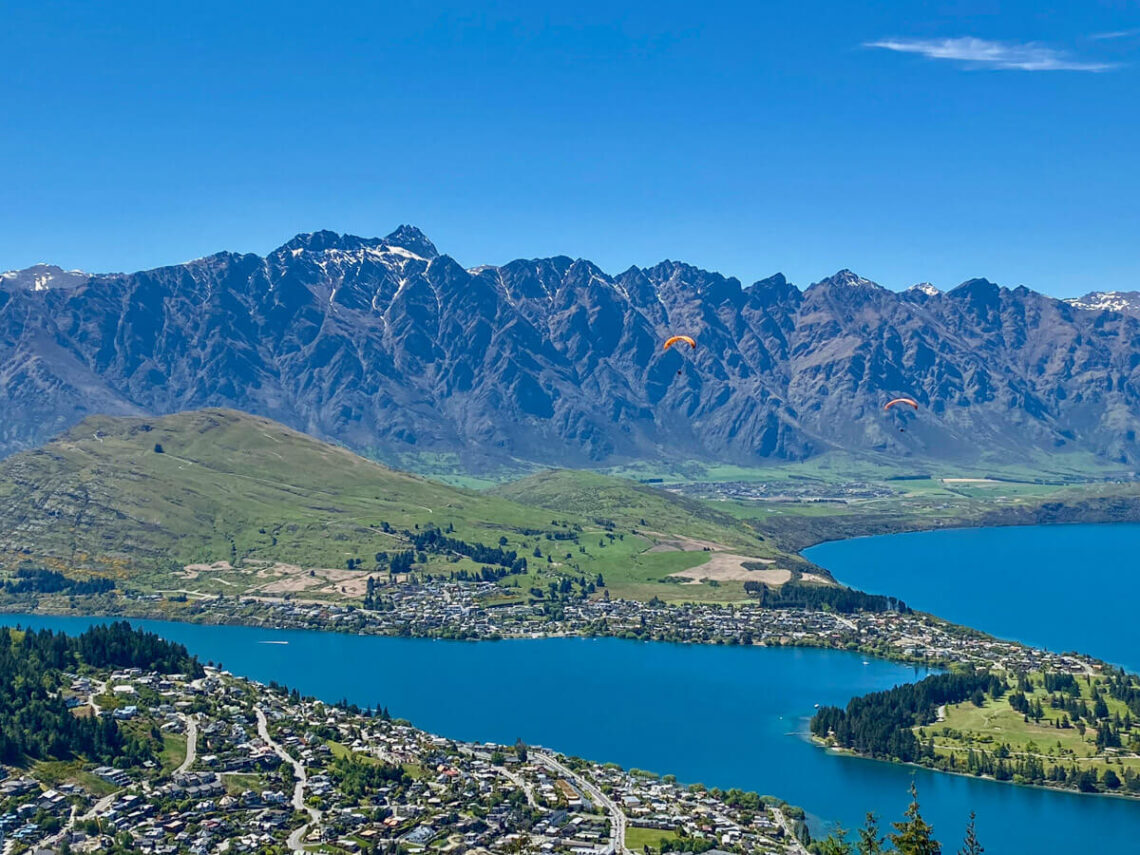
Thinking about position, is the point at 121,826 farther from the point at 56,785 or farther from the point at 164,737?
the point at 164,737

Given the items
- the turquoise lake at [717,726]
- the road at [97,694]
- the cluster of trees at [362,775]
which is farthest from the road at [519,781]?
the road at [97,694]

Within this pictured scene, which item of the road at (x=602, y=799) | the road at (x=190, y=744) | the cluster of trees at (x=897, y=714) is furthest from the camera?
the cluster of trees at (x=897, y=714)

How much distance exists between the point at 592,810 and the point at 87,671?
63.0m

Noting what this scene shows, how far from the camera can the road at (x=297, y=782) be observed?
368 feet

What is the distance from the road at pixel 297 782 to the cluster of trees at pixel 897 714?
6155 centimetres

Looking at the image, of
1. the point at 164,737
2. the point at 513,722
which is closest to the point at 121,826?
the point at 164,737

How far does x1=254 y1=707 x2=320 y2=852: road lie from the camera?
112 meters

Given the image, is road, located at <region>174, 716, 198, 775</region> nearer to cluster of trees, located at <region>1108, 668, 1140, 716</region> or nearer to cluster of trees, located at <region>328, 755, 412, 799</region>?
cluster of trees, located at <region>328, 755, 412, 799</region>

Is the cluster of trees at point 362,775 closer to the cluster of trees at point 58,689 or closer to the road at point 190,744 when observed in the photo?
the road at point 190,744

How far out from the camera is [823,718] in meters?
160

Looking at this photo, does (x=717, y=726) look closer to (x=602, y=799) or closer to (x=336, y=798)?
(x=602, y=799)

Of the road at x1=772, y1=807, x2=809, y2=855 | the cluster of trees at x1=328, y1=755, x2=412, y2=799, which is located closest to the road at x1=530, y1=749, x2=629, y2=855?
the road at x1=772, y1=807, x2=809, y2=855

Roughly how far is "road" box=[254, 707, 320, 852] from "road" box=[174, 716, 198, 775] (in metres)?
6.60

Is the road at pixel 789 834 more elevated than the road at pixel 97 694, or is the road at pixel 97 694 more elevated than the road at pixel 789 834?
the road at pixel 97 694
